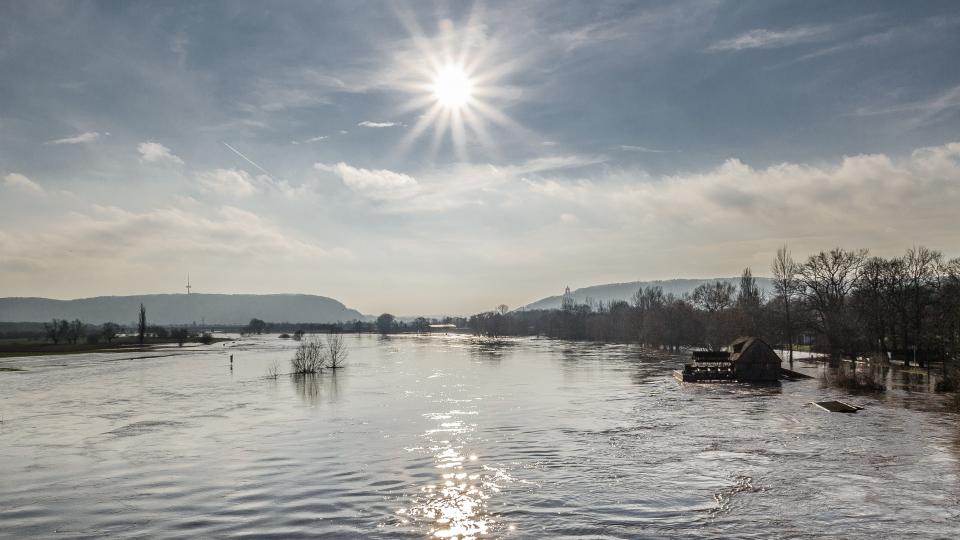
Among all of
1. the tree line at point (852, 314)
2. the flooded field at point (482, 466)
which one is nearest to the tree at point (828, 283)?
the tree line at point (852, 314)

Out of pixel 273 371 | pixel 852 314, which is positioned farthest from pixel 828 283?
pixel 273 371

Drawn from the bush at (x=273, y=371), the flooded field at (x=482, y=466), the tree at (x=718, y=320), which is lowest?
the bush at (x=273, y=371)

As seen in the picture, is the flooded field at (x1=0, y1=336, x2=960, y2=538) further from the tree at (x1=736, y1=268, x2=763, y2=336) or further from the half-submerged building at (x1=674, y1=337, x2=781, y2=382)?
the tree at (x1=736, y1=268, x2=763, y2=336)

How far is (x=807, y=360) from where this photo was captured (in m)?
93.4

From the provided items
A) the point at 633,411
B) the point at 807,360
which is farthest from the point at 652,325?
the point at 633,411

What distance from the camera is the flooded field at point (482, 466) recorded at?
62.1ft

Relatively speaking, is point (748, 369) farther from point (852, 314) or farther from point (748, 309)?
point (748, 309)

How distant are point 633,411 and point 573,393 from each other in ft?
35.8

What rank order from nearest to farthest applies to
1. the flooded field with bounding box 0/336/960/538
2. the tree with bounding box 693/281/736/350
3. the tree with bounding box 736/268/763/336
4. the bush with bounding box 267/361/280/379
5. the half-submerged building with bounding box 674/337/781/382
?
the flooded field with bounding box 0/336/960/538 < the half-submerged building with bounding box 674/337/781/382 < the bush with bounding box 267/361/280/379 < the tree with bounding box 736/268/763/336 < the tree with bounding box 693/281/736/350

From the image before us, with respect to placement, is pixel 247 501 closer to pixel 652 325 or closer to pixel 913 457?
pixel 913 457

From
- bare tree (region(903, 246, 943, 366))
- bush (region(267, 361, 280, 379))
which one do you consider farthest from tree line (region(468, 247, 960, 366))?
bush (region(267, 361, 280, 379))

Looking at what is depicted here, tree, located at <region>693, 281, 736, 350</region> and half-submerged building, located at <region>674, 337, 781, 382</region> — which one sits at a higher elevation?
tree, located at <region>693, 281, 736, 350</region>

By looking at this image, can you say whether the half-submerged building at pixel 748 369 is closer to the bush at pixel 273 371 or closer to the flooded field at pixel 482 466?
the flooded field at pixel 482 466

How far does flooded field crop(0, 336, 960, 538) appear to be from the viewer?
1894 centimetres
